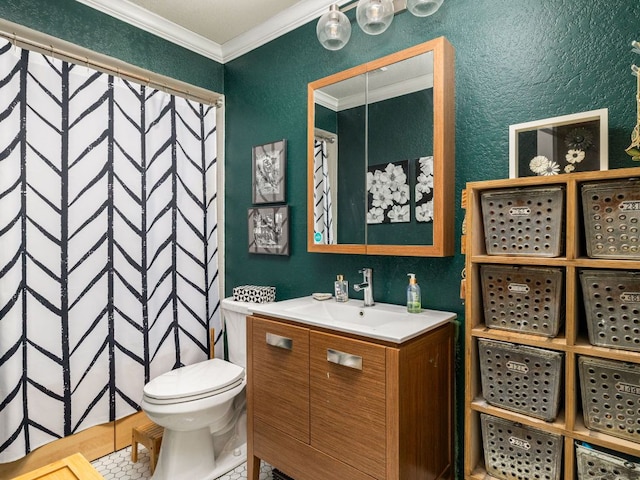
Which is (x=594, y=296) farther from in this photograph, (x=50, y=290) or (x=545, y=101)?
(x=50, y=290)

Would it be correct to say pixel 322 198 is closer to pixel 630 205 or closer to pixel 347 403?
pixel 347 403

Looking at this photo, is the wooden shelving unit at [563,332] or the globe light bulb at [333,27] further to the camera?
the globe light bulb at [333,27]

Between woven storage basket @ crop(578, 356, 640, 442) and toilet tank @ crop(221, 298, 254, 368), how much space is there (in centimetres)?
170

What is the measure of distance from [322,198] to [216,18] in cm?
137

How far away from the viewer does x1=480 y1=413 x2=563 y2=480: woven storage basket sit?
129 cm

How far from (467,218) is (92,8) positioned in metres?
2.35

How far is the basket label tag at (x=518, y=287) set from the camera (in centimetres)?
132

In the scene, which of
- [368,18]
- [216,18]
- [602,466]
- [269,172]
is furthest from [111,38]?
[602,466]

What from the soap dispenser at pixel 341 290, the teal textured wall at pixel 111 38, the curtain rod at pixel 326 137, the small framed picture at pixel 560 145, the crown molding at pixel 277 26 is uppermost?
the crown molding at pixel 277 26

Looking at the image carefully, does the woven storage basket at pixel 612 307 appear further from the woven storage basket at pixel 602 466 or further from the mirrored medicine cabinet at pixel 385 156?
the mirrored medicine cabinet at pixel 385 156

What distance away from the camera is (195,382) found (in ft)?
6.54

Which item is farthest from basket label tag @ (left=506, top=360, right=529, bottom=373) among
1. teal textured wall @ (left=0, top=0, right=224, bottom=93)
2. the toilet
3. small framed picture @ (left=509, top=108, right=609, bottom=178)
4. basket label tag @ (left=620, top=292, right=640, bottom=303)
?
teal textured wall @ (left=0, top=0, right=224, bottom=93)

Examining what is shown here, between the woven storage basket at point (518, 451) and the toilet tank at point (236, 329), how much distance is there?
1.42 metres

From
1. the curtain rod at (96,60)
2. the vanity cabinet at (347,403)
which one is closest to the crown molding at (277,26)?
the curtain rod at (96,60)
